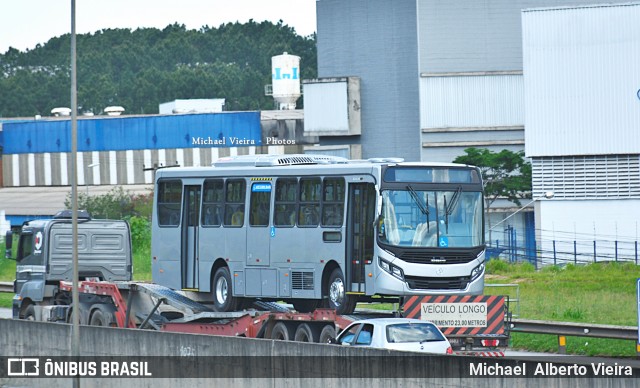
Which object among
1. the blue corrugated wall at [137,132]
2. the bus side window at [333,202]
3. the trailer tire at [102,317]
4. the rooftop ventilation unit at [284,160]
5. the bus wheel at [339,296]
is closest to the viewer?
the bus wheel at [339,296]

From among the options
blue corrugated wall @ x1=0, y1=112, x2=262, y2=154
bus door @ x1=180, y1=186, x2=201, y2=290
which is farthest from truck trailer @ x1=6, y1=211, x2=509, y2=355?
blue corrugated wall @ x1=0, y1=112, x2=262, y2=154

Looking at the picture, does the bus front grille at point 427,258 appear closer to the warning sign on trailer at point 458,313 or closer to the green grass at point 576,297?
the warning sign on trailer at point 458,313

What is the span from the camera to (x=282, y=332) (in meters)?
26.8

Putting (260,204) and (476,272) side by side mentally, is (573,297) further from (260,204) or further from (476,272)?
(260,204)

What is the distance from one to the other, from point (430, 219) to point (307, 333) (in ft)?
11.0

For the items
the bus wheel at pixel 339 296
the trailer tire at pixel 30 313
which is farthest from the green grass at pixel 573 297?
the trailer tire at pixel 30 313

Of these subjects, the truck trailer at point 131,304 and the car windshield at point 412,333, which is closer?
the car windshield at point 412,333

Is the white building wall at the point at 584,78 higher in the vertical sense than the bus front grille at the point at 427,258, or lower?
higher

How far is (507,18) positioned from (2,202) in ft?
150

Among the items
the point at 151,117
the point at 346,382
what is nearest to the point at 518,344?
the point at 346,382

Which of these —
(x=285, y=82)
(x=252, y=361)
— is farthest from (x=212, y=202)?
(x=285, y=82)

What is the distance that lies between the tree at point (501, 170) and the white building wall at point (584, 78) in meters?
9.78

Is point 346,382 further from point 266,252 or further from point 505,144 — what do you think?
point 505,144

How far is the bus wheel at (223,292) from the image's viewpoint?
2956 centimetres
